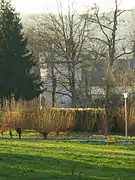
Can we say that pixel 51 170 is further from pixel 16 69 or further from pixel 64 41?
pixel 64 41

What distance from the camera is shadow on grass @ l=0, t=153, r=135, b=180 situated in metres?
10.0

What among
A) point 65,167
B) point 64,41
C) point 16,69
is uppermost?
point 64,41

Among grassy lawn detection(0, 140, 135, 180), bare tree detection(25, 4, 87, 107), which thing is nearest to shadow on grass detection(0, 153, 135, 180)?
grassy lawn detection(0, 140, 135, 180)

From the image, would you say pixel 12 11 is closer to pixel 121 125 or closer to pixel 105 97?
pixel 105 97

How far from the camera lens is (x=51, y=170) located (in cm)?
1112

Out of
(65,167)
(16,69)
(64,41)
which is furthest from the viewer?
(64,41)

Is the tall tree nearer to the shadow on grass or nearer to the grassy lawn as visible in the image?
the grassy lawn

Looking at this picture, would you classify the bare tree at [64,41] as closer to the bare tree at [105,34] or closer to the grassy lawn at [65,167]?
the bare tree at [105,34]

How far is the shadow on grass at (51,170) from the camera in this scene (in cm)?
1004

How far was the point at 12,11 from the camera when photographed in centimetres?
5156

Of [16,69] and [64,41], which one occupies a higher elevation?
[64,41]

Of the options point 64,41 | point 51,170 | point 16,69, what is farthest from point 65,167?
point 64,41

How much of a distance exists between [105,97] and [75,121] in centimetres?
600

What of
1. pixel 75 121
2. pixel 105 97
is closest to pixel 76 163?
pixel 75 121
